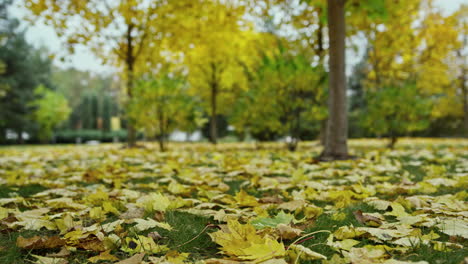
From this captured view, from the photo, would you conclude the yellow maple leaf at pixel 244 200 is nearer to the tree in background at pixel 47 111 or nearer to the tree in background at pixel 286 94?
the tree in background at pixel 286 94

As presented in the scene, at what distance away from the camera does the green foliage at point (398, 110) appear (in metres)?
7.29

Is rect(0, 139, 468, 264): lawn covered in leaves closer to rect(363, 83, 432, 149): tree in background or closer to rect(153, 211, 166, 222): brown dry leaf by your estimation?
rect(153, 211, 166, 222): brown dry leaf

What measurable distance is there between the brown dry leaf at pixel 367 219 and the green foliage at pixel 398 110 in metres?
6.30

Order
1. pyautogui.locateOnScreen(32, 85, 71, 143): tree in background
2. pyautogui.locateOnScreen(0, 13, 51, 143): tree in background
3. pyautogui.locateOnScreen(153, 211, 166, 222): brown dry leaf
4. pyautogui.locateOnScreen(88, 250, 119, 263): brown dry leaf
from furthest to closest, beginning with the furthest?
pyautogui.locateOnScreen(32, 85, 71, 143): tree in background
pyautogui.locateOnScreen(0, 13, 51, 143): tree in background
pyautogui.locateOnScreen(153, 211, 166, 222): brown dry leaf
pyautogui.locateOnScreen(88, 250, 119, 263): brown dry leaf

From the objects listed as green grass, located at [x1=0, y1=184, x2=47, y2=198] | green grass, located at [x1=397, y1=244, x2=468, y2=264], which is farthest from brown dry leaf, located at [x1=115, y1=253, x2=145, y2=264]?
green grass, located at [x1=0, y1=184, x2=47, y2=198]

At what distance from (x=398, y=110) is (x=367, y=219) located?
21.4 ft

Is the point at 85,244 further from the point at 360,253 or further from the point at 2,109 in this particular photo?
the point at 2,109

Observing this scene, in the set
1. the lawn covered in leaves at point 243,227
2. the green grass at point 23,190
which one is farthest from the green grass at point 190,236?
the green grass at point 23,190

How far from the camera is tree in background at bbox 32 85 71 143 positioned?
25.8m

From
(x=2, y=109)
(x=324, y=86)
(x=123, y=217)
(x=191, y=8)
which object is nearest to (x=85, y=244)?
(x=123, y=217)

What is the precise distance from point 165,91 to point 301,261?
573 centimetres

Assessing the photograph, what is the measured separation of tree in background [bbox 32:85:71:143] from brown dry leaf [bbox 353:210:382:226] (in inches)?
1087

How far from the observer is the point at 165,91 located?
6.57m

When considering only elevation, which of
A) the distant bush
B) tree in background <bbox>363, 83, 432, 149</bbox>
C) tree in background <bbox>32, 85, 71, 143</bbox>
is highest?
tree in background <bbox>32, 85, 71, 143</bbox>
